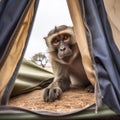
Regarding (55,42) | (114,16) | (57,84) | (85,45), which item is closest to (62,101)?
(85,45)

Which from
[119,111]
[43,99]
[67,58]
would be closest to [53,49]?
[67,58]

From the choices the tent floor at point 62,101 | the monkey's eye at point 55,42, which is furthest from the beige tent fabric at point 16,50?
the monkey's eye at point 55,42

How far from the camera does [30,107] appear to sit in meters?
2.72

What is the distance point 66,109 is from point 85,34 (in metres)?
0.49

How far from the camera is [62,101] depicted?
2781mm

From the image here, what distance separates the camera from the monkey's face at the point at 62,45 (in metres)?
3.20

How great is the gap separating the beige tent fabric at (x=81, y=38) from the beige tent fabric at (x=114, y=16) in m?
0.23

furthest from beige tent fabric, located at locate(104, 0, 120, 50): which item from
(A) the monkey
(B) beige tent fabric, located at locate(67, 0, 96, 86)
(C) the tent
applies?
(A) the monkey

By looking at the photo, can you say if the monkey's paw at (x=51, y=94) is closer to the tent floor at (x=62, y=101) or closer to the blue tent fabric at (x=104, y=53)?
the tent floor at (x=62, y=101)

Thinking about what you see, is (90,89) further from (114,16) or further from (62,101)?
(114,16)

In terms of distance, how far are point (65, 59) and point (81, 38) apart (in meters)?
0.76

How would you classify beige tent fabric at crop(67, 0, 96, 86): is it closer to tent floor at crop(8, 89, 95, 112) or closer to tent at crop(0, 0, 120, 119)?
tent at crop(0, 0, 120, 119)

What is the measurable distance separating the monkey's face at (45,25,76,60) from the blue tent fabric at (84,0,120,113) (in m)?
0.59

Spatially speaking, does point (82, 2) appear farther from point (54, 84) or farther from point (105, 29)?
point (54, 84)
